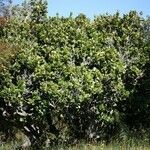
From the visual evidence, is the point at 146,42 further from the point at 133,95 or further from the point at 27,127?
the point at 27,127

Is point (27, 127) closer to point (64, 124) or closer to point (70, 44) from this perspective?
point (64, 124)

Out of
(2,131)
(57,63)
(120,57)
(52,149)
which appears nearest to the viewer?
(52,149)

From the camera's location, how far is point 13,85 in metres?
17.0

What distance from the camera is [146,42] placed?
1958 cm

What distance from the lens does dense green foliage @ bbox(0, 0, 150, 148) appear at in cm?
1691

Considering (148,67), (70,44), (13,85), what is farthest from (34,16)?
(148,67)

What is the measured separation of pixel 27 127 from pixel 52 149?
4955 millimetres

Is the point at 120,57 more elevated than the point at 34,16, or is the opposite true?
the point at 34,16

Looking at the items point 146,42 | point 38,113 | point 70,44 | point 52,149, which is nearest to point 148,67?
point 146,42

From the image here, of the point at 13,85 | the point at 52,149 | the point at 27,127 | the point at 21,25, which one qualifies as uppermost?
the point at 21,25

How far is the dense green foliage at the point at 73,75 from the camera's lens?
16.9 metres

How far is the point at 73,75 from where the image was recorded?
1692cm

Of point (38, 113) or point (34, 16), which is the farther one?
point (34, 16)

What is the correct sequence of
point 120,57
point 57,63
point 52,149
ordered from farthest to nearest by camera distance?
point 120,57
point 57,63
point 52,149
